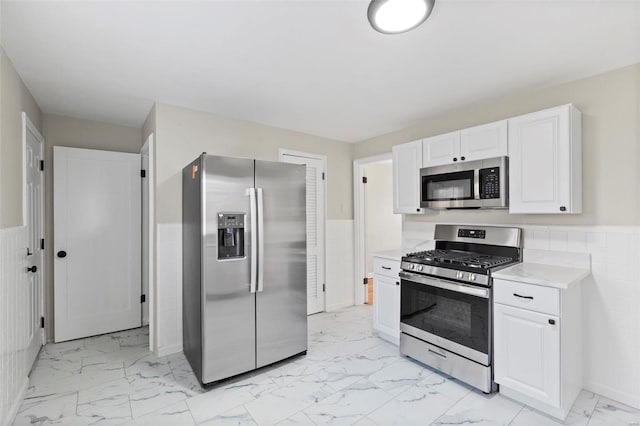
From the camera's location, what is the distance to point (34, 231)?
9.32ft

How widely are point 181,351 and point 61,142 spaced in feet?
8.34

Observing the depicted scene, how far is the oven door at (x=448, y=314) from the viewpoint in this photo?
2.28m

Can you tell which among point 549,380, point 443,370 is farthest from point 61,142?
point 549,380

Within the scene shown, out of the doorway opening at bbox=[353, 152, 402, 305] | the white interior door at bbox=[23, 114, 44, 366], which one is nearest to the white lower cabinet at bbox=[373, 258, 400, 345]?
the doorway opening at bbox=[353, 152, 402, 305]

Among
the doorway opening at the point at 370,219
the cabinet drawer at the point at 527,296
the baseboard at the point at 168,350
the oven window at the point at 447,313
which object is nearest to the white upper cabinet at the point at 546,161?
the cabinet drawer at the point at 527,296

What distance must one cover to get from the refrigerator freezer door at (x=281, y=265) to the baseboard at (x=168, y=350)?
0.95 metres

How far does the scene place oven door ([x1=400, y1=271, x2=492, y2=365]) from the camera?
89.8 inches

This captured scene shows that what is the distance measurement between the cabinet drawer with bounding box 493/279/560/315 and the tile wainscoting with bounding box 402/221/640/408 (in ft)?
2.12

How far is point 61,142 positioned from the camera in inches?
129

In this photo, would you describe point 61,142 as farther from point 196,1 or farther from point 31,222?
point 196,1

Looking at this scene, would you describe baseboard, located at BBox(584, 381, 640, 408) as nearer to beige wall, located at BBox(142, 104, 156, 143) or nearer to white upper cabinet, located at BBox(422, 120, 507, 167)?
white upper cabinet, located at BBox(422, 120, 507, 167)

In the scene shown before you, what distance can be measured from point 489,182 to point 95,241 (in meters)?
4.02

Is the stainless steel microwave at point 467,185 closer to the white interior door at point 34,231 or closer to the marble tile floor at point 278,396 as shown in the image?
the marble tile floor at point 278,396

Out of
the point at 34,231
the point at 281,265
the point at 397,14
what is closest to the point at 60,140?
the point at 34,231
